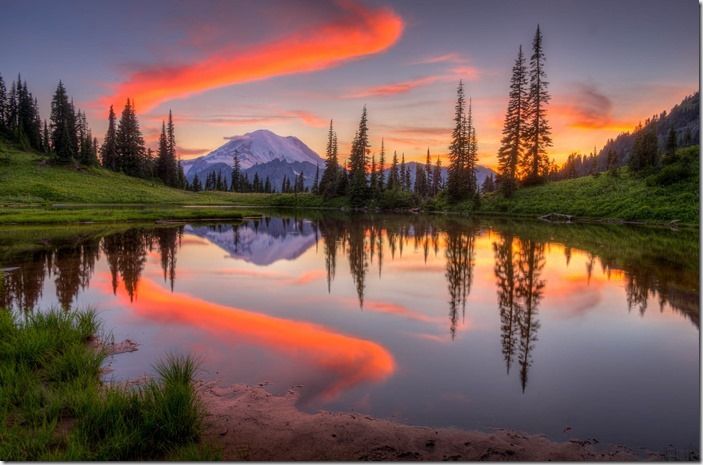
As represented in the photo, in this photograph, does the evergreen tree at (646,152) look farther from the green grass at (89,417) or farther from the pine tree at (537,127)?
the green grass at (89,417)

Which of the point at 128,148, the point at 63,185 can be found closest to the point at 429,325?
the point at 63,185

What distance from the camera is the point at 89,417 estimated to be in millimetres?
4965

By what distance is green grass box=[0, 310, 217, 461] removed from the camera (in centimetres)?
463

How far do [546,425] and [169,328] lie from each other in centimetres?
769

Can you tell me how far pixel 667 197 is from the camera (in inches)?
1576

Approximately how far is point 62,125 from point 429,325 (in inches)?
4408

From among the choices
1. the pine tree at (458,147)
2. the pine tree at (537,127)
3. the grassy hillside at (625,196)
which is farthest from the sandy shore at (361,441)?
the pine tree at (458,147)

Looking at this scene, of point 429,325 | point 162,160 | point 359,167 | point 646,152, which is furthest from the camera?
point 162,160

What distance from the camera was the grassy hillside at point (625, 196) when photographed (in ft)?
126

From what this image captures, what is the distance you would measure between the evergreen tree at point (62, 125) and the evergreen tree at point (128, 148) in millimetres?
9011

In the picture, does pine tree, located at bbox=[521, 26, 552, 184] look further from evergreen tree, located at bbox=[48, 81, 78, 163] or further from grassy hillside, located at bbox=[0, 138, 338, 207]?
evergreen tree, located at bbox=[48, 81, 78, 163]

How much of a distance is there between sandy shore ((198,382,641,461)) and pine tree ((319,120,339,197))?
279 ft

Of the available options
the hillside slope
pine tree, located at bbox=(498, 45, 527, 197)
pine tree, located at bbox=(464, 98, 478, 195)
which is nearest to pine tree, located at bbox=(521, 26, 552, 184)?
pine tree, located at bbox=(498, 45, 527, 197)

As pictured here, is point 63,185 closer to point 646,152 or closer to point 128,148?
point 128,148
